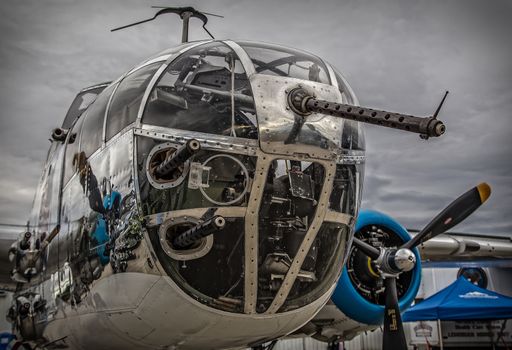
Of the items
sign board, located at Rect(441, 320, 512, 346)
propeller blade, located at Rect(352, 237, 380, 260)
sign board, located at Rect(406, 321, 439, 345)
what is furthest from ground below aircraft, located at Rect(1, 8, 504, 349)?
sign board, located at Rect(441, 320, 512, 346)

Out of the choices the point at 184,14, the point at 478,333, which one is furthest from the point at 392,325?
the point at 478,333

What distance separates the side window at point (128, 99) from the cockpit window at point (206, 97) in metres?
0.18

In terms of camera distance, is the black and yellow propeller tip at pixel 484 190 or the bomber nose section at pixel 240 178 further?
the black and yellow propeller tip at pixel 484 190

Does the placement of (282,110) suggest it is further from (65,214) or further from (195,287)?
(65,214)

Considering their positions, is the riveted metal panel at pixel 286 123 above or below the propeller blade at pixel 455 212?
above

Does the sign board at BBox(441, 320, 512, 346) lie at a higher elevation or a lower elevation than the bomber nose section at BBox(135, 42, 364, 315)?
lower

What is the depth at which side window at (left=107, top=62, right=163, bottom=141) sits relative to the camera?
14.6 ft

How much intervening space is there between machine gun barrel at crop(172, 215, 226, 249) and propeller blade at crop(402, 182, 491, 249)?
4.15 meters

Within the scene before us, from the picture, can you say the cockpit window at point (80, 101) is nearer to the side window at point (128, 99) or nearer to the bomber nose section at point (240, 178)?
the side window at point (128, 99)

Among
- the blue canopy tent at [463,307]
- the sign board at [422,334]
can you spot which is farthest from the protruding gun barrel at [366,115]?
the sign board at [422,334]

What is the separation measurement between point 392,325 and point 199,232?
3.80 m

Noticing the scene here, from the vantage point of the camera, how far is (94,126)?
16.9 ft

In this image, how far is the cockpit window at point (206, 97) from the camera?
4137 millimetres

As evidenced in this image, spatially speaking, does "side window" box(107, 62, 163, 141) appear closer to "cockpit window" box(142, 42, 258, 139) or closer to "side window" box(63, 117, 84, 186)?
"cockpit window" box(142, 42, 258, 139)
